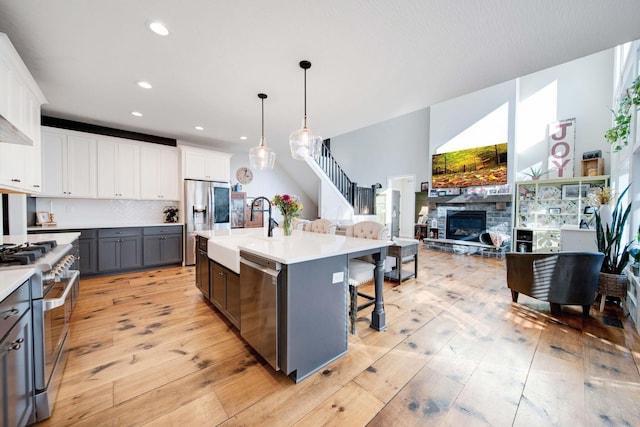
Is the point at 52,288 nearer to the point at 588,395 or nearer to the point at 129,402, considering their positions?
the point at 129,402

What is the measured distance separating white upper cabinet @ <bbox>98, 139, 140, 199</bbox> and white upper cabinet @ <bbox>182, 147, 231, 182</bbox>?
807 millimetres

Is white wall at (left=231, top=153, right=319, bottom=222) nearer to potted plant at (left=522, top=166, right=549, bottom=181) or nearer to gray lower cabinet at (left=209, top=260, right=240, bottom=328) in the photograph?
gray lower cabinet at (left=209, top=260, right=240, bottom=328)

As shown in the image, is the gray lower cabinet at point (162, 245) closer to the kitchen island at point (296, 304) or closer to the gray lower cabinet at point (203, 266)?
the gray lower cabinet at point (203, 266)

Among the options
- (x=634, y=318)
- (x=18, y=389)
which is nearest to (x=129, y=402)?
(x=18, y=389)

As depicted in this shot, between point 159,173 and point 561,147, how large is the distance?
341 inches

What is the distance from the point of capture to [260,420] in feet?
4.48

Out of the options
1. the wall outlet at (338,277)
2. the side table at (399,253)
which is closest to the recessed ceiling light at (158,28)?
the wall outlet at (338,277)

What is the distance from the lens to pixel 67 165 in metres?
3.89

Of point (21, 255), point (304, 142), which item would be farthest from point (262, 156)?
point (21, 255)

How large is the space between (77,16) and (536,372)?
419 centimetres

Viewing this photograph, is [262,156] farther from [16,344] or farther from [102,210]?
[102,210]

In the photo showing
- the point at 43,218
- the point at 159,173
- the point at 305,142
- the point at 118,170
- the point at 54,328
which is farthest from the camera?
the point at 159,173

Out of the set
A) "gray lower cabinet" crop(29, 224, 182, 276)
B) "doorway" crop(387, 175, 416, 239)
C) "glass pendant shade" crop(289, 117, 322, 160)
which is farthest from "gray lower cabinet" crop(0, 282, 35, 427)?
"doorway" crop(387, 175, 416, 239)

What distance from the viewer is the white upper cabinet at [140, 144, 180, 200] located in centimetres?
Result: 457
